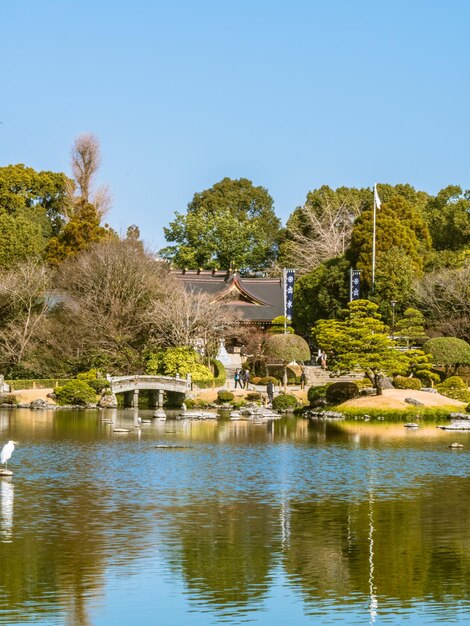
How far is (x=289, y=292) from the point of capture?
83.0 metres

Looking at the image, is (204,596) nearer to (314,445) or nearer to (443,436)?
(314,445)

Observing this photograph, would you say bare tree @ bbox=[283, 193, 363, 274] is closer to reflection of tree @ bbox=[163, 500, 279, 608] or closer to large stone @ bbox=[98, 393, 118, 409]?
large stone @ bbox=[98, 393, 118, 409]

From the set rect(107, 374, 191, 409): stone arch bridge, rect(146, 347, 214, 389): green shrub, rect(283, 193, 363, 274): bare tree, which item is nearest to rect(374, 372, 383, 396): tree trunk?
rect(107, 374, 191, 409): stone arch bridge

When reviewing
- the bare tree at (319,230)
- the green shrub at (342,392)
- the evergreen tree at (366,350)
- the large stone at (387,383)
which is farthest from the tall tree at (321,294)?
the bare tree at (319,230)

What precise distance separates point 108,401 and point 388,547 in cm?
4105

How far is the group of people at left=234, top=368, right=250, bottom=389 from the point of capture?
71188mm

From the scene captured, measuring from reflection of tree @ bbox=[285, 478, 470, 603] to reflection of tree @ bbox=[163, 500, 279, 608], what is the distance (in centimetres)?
71

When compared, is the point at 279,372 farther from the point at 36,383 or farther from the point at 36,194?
the point at 36,194

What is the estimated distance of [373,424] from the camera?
5669cm

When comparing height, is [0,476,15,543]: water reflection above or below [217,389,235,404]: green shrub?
below

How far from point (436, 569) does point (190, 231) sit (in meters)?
88.5

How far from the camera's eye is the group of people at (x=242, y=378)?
7119 centimetres

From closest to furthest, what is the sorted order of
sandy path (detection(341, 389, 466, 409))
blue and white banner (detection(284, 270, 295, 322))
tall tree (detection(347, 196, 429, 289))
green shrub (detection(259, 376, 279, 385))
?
1. sandy path (detection(341, 389, 466, 409))
2. green shrub (detection(259, 376, 279, 385))
3. tall tree (detection(347, 196, 429, 289))
4. blue and white banner (detection(284, 270, 295, 322))

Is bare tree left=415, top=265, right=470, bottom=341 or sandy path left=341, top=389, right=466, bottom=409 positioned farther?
bare tree left=415, top=265, right=470, bottom=341
